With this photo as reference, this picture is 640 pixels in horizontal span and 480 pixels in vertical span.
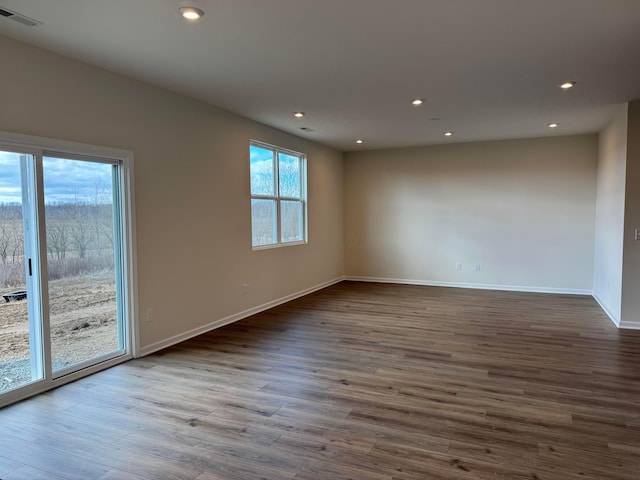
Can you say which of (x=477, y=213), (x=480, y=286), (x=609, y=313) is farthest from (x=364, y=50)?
(x=480, y=286)

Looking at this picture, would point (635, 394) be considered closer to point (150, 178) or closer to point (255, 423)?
point (255, 423)

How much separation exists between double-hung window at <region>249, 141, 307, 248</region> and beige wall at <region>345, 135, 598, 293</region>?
172 cm

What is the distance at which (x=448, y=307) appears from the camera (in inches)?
232

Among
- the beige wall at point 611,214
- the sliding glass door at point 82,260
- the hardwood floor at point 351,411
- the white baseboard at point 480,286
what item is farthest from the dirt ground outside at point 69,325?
the beige wall at point 611,214

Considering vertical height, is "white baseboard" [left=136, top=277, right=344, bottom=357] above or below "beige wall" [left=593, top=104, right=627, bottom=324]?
below

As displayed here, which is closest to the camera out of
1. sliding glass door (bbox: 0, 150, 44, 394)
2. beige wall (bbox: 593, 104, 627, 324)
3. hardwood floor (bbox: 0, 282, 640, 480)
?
hardwood floor (bbox: 0, 282, 640, 480)

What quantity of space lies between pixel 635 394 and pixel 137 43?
14.3 ft

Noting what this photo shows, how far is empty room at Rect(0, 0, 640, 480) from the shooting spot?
7.97ft

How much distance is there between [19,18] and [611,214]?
20.6 feet

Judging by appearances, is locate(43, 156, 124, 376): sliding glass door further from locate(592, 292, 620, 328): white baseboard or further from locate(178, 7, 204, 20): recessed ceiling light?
locate(592, 292, 620, 328): white baseboard

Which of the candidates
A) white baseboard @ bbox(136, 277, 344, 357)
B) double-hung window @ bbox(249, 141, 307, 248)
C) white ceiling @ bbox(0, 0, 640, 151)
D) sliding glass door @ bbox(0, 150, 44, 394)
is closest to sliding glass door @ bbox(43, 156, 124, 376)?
sliding glass door @ bbox(0, 150, 44, 394)

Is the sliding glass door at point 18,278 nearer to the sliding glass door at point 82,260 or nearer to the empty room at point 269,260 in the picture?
the empty room at point 269,260

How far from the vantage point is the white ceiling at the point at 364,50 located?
2.50 metres

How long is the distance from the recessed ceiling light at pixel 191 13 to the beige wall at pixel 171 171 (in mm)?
1324
